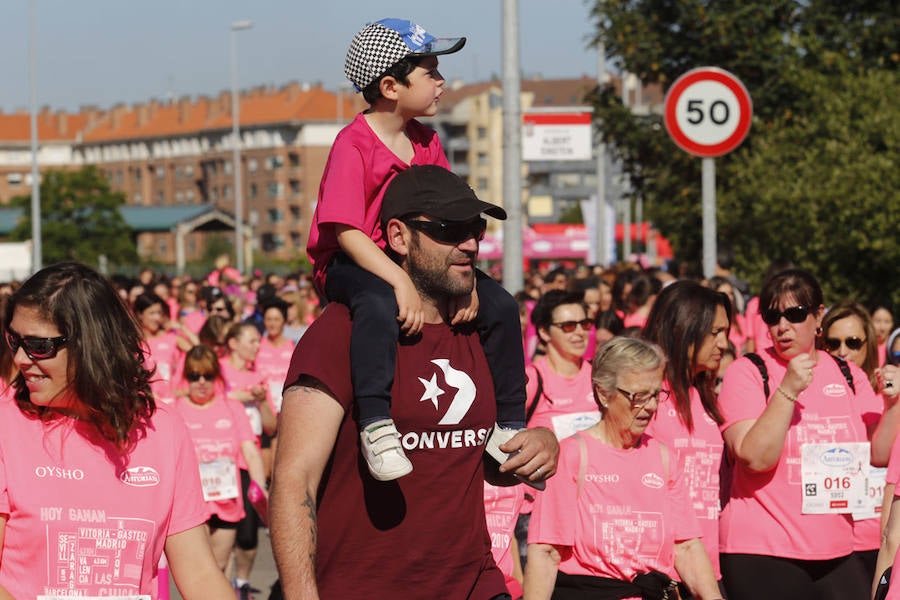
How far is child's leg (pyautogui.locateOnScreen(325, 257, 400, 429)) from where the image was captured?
396 centimetres

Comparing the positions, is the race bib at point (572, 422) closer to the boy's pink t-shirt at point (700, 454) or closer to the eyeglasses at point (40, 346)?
the boy's pink t-shirt at point (700, 454)

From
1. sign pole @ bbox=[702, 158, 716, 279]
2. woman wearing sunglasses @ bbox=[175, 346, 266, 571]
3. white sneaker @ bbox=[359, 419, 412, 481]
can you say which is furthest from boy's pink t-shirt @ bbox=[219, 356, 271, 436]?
white sneaker @ bbox=[359, 419, 412, 481]

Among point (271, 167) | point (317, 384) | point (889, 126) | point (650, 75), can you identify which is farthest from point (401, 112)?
point (271, 167)

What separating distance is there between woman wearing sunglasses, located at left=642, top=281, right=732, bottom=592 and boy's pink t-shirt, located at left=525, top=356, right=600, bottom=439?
1.70m

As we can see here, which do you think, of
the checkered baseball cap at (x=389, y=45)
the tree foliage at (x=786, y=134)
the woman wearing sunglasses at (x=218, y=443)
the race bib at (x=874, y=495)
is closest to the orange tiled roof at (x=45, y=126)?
the tree foliage at (x=786, y=134)

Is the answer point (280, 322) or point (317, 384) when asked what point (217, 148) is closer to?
point (280, 322)

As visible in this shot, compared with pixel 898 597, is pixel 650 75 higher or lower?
higher

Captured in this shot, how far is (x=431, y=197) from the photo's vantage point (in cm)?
411

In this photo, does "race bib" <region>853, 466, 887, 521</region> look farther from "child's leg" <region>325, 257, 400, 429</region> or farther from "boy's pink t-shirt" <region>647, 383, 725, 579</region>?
"child's leg" <region>325, 257, 400, 429</region>

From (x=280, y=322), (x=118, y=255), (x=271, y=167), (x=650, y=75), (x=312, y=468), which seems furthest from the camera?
(x=271, y=167)

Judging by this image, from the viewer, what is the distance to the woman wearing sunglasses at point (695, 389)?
6.58 m

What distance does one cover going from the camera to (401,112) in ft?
14.2

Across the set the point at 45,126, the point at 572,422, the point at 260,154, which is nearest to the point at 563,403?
the point at 572,422

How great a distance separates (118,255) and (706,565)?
288ft
